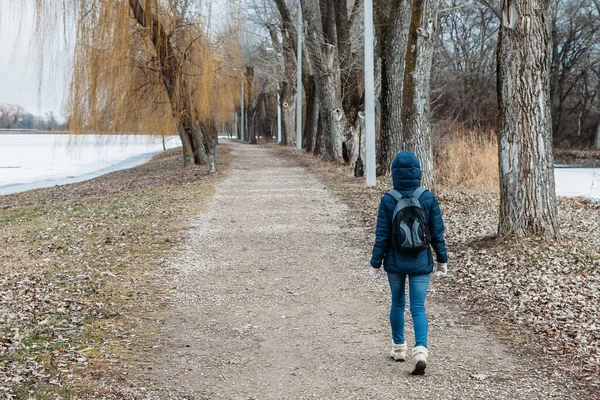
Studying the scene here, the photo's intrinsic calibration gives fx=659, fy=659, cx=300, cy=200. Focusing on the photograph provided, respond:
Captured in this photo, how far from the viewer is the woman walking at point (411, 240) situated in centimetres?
457

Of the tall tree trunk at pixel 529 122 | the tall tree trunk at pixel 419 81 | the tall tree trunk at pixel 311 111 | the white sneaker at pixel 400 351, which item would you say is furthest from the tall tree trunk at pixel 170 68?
the white sneaker at pixel 400 351

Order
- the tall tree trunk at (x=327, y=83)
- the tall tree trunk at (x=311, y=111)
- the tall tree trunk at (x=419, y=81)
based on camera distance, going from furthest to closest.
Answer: the tall tree trunk at (x=311, y=111)
the tall tree trunk at (x=327, y=83)
the tall tree trunk at (x=419, y=81)

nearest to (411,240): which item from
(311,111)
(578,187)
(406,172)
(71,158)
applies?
(406,172)

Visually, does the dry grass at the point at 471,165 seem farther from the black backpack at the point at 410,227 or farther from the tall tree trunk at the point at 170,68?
the black backpack at the point at 410,227

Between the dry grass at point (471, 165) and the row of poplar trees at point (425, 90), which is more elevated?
the row of poplar trees at point (425, 90)

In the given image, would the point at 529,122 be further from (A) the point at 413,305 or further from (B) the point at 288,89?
(B) the point at 288,89

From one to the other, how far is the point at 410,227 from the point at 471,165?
521 inches

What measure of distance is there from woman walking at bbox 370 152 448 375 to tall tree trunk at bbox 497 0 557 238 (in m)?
3.74

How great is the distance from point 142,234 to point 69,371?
571 cm

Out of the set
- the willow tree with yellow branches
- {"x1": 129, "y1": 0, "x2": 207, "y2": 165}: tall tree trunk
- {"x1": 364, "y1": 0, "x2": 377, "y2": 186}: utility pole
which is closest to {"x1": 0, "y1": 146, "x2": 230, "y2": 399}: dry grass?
the willow tree with yellow branches

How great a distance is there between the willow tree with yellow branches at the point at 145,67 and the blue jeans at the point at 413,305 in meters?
12.0

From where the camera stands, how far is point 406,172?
465cm

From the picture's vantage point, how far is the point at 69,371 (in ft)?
15.1

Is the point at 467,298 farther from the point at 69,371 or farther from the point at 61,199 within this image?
the point at 61,199
